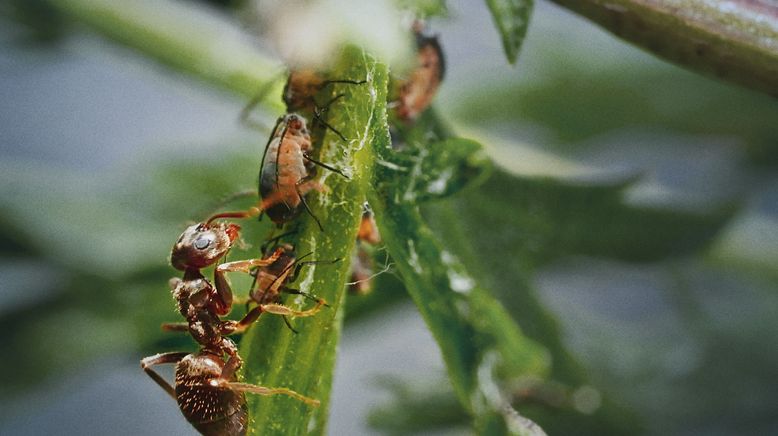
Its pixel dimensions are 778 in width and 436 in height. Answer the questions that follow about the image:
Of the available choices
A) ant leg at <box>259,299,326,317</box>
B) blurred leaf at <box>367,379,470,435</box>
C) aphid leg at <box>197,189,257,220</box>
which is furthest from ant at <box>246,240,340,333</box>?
blurred leaf at <box>367,379,470,435</box>

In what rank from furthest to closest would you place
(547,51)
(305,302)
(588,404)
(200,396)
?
1. (547,51)
2. (588,404)
3. (200,396)
4. (305,302)

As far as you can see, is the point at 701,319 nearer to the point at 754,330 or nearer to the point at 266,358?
the point at 754,330

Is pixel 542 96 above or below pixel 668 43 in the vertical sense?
below

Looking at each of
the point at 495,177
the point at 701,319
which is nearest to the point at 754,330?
the point at 701,319

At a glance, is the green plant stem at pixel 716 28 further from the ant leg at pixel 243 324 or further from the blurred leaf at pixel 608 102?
the blurred leaf at pixel 608 102

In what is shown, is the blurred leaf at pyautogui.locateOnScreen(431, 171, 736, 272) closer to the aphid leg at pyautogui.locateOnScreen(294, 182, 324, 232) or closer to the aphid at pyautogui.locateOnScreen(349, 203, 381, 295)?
the aphid at pyautogui.locateOnScreen(349, 203, 381, 295)
